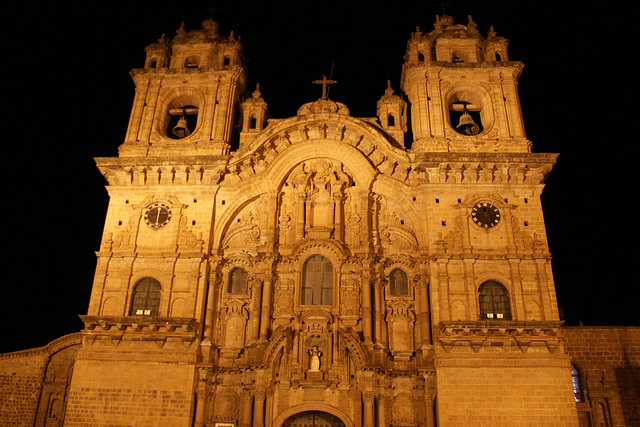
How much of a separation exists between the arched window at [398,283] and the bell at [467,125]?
7017 millimetres

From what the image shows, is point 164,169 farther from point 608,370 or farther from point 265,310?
point 608,370

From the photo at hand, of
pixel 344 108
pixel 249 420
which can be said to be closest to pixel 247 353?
pixel 249 420

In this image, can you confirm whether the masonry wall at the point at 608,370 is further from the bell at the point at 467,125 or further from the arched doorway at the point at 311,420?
the arched doorway at the point at 311,420

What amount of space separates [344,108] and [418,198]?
509cm

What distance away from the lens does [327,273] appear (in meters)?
21.5

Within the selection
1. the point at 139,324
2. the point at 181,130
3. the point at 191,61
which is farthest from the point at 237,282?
the point at 191,61

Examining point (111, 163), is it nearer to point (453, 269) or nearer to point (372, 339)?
point (372, 339)

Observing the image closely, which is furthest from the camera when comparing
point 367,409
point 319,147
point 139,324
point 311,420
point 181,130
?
point 181,130

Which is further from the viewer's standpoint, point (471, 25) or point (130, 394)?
point (471, 25)

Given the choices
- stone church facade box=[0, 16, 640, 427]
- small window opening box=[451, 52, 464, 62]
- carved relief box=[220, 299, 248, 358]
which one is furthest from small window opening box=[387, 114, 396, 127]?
carved relief box=[220, 299, 248, 358]

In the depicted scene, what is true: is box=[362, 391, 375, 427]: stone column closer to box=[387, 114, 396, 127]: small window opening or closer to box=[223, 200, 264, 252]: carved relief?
box=[223, 200, 264, 252]: carved relief

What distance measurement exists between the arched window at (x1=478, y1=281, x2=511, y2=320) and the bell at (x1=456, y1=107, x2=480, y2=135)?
7.19m

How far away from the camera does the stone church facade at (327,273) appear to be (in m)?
19.0

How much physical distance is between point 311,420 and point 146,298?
746cm
